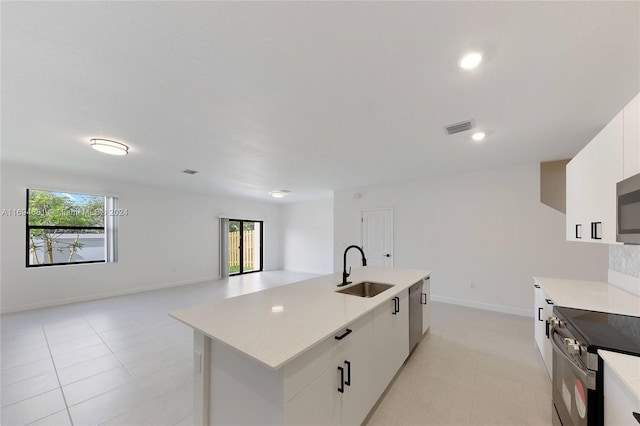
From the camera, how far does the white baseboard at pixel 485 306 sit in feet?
13.2

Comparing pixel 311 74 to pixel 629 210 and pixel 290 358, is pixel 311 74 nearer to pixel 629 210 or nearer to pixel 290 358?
pixel 290 358

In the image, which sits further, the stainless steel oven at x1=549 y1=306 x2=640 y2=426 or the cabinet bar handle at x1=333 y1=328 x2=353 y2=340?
the cabinet bar handle at x1=333 y1=328 x2=353 y2=340

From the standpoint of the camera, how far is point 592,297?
6.59 feet

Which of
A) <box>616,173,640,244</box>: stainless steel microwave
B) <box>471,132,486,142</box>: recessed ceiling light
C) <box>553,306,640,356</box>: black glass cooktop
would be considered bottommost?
<box>553,306,640,356</box>: black glass cooktop

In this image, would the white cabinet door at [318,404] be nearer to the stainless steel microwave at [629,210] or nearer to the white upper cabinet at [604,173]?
the stainless steel microwave at [629,210]

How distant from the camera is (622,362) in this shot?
108 centimetres

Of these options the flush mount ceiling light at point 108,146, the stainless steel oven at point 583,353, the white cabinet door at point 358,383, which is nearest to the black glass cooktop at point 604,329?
the stainless steel oven at point 583,353

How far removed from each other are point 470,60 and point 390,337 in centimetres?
216

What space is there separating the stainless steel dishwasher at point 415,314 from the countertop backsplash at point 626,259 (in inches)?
70.1

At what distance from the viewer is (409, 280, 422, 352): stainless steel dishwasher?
102 inches

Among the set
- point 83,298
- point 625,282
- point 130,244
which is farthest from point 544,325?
point 83,298

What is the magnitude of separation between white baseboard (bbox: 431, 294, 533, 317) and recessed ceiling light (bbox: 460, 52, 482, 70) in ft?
13.7

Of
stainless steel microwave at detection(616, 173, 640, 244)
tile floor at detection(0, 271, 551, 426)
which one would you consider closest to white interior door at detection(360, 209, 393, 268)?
tile floor at detection(0, 271, 551, 426)

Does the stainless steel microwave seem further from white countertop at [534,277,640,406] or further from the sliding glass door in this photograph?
the sliding glass door
